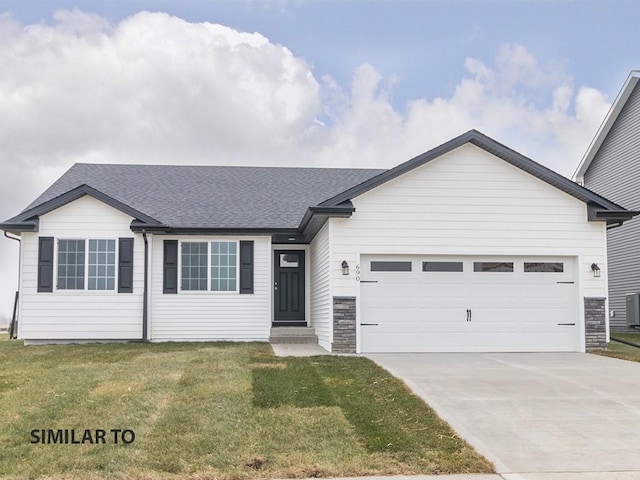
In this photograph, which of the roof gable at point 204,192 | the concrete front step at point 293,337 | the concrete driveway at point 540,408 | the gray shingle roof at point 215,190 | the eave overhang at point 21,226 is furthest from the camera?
the gray shingle roof at point 215,190

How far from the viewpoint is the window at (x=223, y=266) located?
1669 cm

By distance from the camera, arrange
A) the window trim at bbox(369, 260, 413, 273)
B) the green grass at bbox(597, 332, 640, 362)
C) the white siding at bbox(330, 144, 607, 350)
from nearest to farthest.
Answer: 1. the green grass at bbox(597, 332, 640, 362)
2. the white siding at bbox(330, 144, 607, 350)
3. the window trim at bbox(369, 260, 413, 273)

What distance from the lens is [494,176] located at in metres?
14.3

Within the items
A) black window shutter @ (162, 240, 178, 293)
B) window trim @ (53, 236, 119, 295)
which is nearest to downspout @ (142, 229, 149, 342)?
black window shutter @ (162, 240, 178, 293)

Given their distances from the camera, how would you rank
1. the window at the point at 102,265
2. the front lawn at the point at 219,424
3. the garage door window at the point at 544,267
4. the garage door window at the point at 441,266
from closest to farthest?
1. the front lawn at the point at 219,424
2. the garage door window at the point at 441,266
3. the garage door window at the point at 544,267
4. the window at the point at 102,265

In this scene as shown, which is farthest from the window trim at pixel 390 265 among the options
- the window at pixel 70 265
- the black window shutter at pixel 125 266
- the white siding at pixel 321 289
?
the window at pixel 70 265

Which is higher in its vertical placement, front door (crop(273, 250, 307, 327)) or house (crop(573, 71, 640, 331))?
house (crop(573, 71, 640, 331))

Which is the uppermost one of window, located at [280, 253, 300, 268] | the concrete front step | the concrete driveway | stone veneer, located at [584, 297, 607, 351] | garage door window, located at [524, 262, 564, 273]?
window, located at [280, 253, 300, 268]

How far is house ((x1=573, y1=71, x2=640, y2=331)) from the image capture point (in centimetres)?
2208

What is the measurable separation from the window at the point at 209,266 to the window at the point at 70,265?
2441 millimetres

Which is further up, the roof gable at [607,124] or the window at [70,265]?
the roof gable at [607,124]

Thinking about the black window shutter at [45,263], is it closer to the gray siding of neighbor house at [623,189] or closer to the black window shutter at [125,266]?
the black window shutter at [125,266]

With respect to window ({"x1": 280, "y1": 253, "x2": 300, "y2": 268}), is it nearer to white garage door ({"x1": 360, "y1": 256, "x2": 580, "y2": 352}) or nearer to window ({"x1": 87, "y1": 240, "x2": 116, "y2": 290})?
white garage door ({"x1": 360, "y1": 256, "x2": 580, "y2": 352})

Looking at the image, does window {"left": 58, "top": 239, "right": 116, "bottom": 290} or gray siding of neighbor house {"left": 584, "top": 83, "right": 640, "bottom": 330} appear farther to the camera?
gray siding of neighbor house {"left": 584, "top": 83, "right": 640, "bottom": 330}
